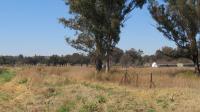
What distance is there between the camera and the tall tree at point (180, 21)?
42281 mm

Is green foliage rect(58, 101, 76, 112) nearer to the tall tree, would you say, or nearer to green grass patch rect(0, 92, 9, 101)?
green grass patch rect(0, 92, 9, 101)

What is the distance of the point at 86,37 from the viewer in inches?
1807

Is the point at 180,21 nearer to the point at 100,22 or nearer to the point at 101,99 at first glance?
the point at 100,22

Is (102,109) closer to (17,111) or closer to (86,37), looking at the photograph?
(17,111)

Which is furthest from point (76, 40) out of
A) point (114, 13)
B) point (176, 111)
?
point (176, 111)

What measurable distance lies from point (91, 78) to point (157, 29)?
10256mm

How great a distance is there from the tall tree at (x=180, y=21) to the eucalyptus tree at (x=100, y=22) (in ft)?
8.74

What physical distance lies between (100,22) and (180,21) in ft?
23.2

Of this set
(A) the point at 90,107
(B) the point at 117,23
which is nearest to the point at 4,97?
(A) the point at 90,107

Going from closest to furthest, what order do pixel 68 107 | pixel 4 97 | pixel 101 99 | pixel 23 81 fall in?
pixel 68 107
pixel 101 99
pixel 4 97
pixel 23 81

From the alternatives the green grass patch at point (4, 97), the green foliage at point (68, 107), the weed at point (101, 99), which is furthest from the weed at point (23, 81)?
the green foliage at point (68, 107)

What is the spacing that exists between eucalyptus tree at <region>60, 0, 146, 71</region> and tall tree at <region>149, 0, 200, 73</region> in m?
2.66

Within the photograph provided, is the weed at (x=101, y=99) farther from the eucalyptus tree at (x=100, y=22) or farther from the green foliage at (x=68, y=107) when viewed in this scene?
the eucalyptus tree at (x=100, y=22)

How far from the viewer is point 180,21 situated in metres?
43.5
